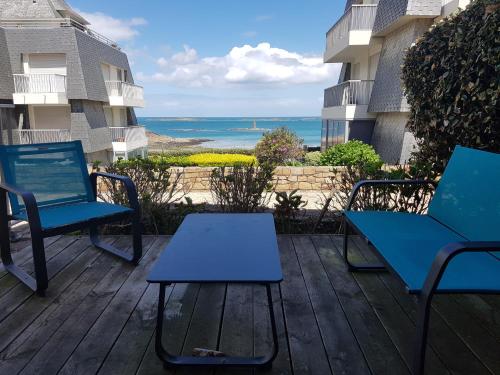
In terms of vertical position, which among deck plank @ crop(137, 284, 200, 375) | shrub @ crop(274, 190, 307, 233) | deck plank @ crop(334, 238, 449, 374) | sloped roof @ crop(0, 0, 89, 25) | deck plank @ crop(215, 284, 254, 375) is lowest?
deck plank @ crop(137, 284, 200, 375)

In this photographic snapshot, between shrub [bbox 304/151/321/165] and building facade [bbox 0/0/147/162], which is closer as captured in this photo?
shrub [bbox 304/151/321/165]

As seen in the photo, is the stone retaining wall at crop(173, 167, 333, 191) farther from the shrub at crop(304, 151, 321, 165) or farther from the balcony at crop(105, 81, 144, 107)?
the balcony at crop(105, 81, 144, 107)

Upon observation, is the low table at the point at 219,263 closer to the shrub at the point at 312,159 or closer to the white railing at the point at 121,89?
the shrub at the point at 312,159

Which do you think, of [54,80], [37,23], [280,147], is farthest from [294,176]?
[37,23]

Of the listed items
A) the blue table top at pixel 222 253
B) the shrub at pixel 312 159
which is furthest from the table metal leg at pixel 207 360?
the shrub at pixel 312 159

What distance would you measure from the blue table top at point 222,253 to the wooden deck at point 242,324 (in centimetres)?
48

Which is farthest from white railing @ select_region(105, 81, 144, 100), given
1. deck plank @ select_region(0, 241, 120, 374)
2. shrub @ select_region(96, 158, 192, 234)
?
deck plank @ select_region(0, 241, 120, 374)

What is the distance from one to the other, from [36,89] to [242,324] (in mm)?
18321

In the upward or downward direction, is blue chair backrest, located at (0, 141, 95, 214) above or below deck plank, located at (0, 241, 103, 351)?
above

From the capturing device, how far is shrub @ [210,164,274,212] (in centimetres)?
416

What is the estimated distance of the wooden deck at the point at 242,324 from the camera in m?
1.84

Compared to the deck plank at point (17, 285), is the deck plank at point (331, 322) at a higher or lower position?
higher

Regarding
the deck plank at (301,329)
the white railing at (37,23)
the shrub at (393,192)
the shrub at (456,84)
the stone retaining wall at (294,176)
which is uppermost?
the white railing at (37,23)

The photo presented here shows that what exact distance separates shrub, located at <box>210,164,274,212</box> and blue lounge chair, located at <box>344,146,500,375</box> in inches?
55.7
